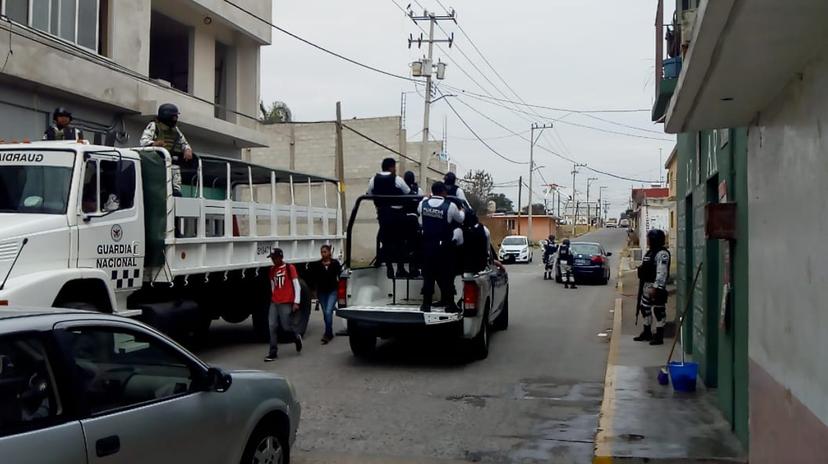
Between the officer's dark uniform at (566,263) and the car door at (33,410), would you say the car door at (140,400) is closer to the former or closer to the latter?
the car door at (33,410)

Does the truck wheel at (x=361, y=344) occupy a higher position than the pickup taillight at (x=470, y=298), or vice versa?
the pickup taillight at (x=470, y=298)

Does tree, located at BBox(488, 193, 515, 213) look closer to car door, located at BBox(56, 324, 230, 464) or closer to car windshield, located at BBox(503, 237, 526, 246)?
car windshield, located at BBox(503, 237, 526, 246)

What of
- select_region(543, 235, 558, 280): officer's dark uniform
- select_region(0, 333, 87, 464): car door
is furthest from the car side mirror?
select_region(543, 235, 558, 280): officer's dark uniform

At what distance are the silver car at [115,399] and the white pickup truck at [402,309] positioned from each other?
5284 mm

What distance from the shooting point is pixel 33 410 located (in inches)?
143

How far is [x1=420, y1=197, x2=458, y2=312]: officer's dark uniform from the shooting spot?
10.7 meters

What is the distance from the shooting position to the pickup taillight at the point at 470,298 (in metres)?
10.8

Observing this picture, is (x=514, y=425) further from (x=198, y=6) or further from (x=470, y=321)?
(x=198, y=6)

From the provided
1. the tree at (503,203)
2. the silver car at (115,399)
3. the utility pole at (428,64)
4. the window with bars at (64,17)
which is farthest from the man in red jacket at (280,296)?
the tree at (503,203)

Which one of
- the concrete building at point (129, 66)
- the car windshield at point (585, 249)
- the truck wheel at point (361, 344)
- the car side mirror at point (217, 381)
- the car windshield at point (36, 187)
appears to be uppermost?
the concrete building at point (129, 66)

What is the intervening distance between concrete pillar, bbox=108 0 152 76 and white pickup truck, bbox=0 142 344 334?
19.5 feet

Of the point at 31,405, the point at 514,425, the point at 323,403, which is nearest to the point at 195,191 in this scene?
the point at 323,403

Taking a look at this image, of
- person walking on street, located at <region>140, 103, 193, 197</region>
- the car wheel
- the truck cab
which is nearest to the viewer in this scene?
the car wheel

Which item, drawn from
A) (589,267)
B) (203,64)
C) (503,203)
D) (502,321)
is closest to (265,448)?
(502,321)
